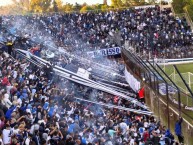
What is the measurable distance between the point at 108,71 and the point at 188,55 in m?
11.6

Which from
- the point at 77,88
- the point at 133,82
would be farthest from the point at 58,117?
the point at 133,82

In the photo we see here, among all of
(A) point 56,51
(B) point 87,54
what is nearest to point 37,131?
(A) point 56,51

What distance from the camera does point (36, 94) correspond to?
16031 millimetres

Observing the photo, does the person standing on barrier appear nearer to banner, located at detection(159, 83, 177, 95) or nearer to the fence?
the fence

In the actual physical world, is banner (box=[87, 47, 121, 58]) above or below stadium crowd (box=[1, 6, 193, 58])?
below

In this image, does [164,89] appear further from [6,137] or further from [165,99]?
[6,137]

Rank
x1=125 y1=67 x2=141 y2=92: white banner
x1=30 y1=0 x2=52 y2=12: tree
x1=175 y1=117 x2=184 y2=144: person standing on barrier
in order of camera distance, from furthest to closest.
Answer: x1=30 y1=0 x2=52 y2=12: tree, x1=125 y1=67 x2=141 y2=92: white banner, x1=175 y1=117 x2=184 y2=144: person standing on barrier

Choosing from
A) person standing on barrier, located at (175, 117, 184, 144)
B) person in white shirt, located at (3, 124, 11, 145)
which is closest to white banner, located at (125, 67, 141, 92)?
person standing on barrier, located at (175, 117, 184, 144)

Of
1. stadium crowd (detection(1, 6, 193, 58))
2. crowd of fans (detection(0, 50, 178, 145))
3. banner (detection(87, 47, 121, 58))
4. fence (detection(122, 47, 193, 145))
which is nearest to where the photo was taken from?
crowd of fans (detection(0, 50, 178, 145))

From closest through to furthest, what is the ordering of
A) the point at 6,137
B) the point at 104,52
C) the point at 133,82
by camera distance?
the point at 6,137 < the point at 133,82 < the point at 104,52

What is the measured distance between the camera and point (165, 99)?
16750 millimetres

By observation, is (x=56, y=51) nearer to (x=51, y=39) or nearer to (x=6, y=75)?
(x=51, y=39)

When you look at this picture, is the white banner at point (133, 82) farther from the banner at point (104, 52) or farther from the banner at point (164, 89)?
the banner at point (104, 52)

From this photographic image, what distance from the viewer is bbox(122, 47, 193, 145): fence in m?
15.1
